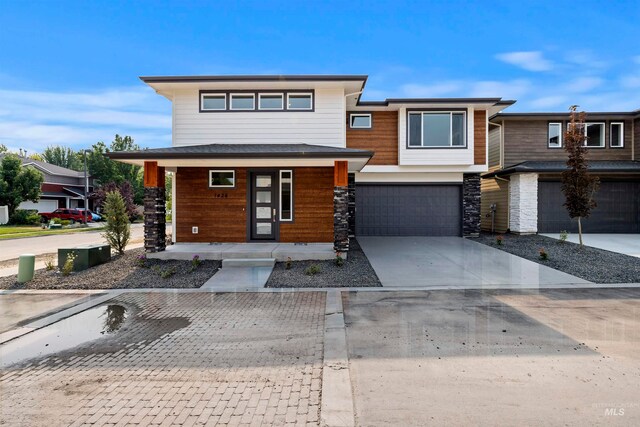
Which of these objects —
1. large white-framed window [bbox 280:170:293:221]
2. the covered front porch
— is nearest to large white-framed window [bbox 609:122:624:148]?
the covered front porch

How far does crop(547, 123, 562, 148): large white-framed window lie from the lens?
57.2ft

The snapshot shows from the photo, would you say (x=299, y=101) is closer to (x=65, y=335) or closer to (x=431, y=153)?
(x=431, y=153)

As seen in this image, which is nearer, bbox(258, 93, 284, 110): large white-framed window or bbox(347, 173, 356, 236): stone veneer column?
bbox(258, 93, 284, 110): large white-framed window

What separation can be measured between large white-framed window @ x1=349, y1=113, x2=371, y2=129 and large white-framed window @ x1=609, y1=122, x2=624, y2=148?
12597mm

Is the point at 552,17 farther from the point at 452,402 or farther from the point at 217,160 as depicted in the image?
the point at 452,402

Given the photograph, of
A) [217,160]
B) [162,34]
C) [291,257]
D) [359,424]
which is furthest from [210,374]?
[162,34]

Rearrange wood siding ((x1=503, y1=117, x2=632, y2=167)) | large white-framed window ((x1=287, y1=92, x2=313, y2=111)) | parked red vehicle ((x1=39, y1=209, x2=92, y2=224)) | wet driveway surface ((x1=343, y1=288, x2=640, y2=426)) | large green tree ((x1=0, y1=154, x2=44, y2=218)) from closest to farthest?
1. wet driveway surface ((x1=343, y1=288, x2=640, y2=426))
2. large white-framed window ((x1=287, y1=92, x2=313, y2=111))
3. wood siding ((x1=503, y1=117, x2=632, y2=167))
4. large green tree ((x1=0, y1=154, x2=44, y2=218))
5. parked red vehicle ((x1=39, y1=209, x2=92, y2=224))

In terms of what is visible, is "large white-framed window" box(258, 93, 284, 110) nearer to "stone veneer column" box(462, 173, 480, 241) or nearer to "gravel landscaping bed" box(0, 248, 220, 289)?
"gravel landscaping bed" box(0, 248, 220, 289)

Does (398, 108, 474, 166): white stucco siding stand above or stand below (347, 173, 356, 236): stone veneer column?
above

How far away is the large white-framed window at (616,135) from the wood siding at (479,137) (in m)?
7.70

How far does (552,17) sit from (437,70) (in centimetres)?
616

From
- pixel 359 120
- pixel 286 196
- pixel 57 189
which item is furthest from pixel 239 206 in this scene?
pixel 57 189

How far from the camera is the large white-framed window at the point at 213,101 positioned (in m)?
12.7

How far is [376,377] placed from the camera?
3803 millimetres
